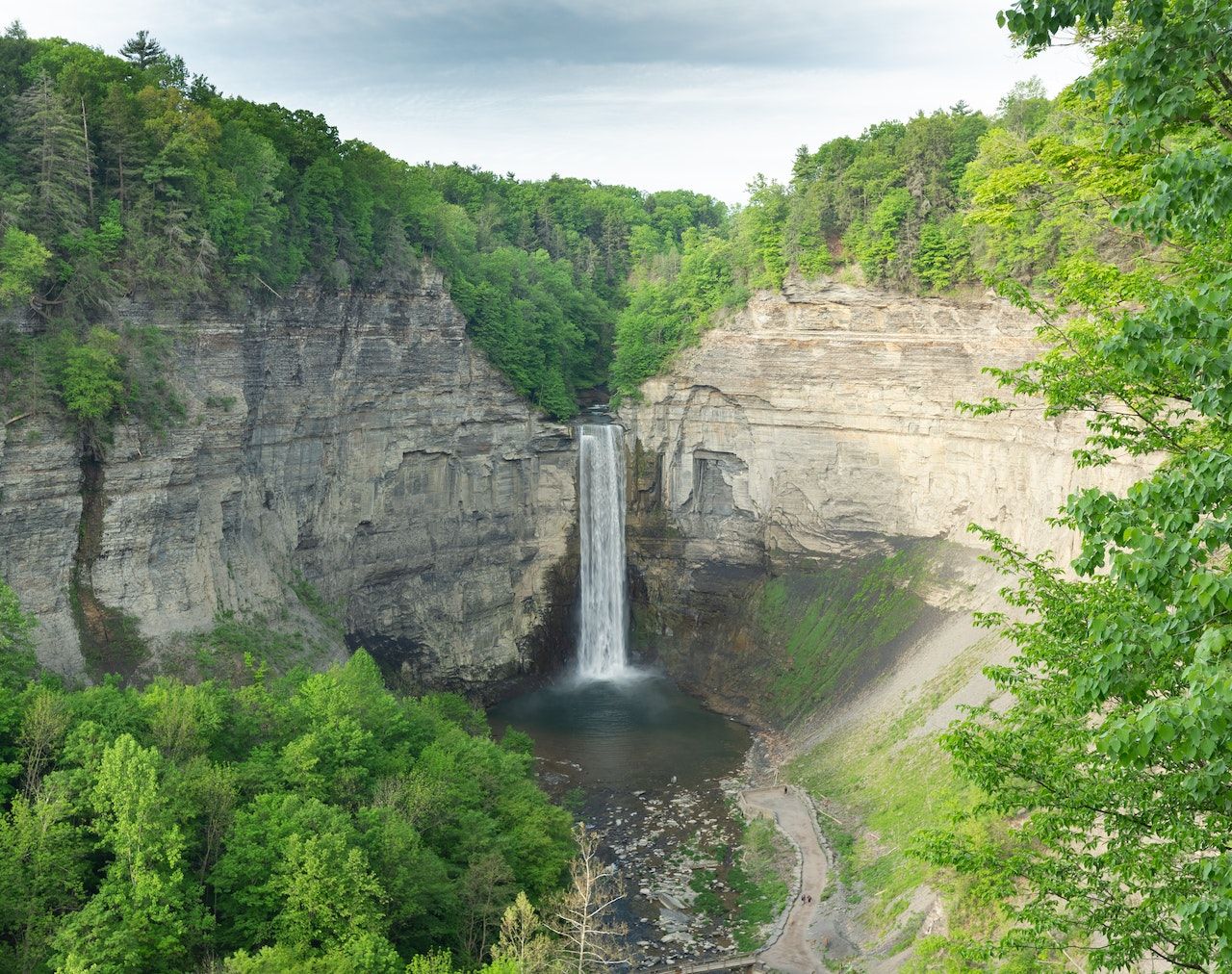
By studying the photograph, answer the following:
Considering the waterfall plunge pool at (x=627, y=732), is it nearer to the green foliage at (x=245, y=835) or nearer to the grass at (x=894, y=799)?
the grass at (x=894, y=799)

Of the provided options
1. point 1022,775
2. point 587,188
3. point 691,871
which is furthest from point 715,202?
point 1022,775

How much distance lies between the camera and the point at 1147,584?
9.03 metres

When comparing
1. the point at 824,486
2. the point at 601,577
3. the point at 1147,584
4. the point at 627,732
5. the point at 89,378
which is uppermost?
the point at 89,378

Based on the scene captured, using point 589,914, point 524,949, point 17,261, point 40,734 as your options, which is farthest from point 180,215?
point 524,949

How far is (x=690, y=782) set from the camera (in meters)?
48.0

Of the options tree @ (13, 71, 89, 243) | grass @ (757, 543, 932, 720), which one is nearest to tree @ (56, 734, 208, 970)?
tree @ (13, 71, 89, 243)

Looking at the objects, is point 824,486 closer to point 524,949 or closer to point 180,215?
point 180,215

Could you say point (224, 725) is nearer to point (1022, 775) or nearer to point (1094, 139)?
point (1022, 775)

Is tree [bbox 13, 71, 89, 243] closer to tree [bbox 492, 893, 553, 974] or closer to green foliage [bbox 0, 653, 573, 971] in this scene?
green foliage [bbox 0, 653, 573, 971]

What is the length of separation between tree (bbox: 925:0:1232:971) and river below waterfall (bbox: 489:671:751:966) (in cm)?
2255

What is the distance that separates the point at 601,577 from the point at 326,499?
18476mm

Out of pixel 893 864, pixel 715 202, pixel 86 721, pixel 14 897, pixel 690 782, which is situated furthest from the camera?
pixel 715 202

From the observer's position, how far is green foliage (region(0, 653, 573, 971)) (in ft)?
76.6

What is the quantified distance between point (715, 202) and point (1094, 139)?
98.3m
